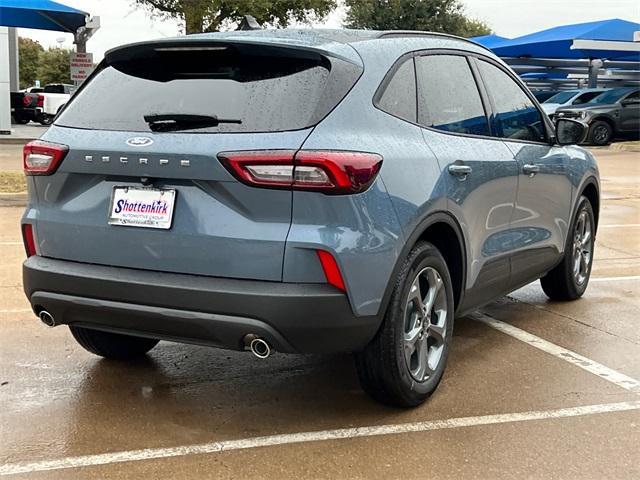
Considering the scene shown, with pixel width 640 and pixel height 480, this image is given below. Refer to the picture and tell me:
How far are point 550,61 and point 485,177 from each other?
3204 centimetres

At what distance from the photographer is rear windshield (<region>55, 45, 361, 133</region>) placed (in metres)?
3.30

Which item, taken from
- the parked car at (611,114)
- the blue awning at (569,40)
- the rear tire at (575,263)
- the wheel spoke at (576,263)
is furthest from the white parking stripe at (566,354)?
the blue awning at (569,40)

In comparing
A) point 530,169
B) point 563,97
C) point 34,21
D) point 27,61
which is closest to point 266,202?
point 530,169

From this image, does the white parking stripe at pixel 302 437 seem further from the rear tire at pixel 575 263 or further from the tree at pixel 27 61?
the tree at pixel 27 61

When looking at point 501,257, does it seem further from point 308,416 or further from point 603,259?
point 603,259

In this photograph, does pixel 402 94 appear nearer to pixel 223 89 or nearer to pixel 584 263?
pixel 223 89

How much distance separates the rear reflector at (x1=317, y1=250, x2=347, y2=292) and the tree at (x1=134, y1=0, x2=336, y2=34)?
19772 mm

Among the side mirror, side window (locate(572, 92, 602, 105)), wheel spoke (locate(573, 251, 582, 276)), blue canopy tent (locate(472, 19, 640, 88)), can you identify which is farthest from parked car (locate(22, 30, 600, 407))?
blue canopy tent (locate(472, 19, 640, 88))

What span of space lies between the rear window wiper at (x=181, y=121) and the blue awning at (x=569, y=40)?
25.5 meters

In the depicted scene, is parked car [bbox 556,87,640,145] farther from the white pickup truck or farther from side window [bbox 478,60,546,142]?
the white pickup truck

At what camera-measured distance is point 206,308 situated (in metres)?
3.20

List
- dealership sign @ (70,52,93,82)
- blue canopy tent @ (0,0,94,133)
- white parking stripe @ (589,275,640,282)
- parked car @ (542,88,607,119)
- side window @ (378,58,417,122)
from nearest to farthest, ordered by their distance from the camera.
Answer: side window @ (378,58,417,122)
white parking stripe @ (589,275,640,282)
dealership sign @ (70,52,93,82)
blue canopy tent @ (0,0,94,133)
parked car @ (542,88,607,119)

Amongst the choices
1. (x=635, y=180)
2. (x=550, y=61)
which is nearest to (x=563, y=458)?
(x=635, y=180)

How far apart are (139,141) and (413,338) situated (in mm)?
1521
